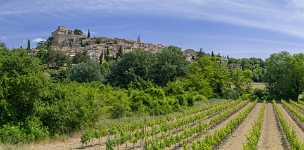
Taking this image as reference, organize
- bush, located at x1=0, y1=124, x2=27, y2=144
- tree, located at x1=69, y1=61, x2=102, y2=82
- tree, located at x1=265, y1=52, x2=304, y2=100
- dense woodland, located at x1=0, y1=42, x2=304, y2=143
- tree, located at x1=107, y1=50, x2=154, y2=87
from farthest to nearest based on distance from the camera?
tree, located at x1=265, y1=52, x2=304, y2=100
tree, located at x1=69, y1=61, x2=102, y2=82
tree, located at x1=107, y1=50, x2=154, y2=87
dense woodland, located at x1=0, y1=42, x2=304, y2=143
bush, located at x1=0, y1=124, x2=27, y2=144

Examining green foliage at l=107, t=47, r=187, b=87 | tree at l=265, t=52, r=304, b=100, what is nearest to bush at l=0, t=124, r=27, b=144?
green foliage at l=107, t=47, r=187, b=87

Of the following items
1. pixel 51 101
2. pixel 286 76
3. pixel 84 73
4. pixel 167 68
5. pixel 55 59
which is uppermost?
pixel 55 59

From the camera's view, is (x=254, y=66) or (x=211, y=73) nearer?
(x=211, y=73)

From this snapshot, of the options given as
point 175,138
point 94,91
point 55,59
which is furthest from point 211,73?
point 175,138

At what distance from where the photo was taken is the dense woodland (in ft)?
60.8

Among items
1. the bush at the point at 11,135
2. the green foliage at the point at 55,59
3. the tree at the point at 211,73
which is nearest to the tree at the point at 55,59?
the green foliage at the point at 55,59

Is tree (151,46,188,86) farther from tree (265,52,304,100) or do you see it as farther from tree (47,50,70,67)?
tree (47,50,70,67)

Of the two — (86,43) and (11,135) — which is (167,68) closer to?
(11,135)

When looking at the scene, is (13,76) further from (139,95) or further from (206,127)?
(139,95)

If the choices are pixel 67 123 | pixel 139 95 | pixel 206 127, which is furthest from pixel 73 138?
pixel 139 95

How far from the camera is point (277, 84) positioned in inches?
3105

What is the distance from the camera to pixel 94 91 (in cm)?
2573

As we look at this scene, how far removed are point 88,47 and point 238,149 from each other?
15964 cm

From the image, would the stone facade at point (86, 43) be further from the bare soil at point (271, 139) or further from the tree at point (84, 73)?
the bare soil at point (271, 139)
